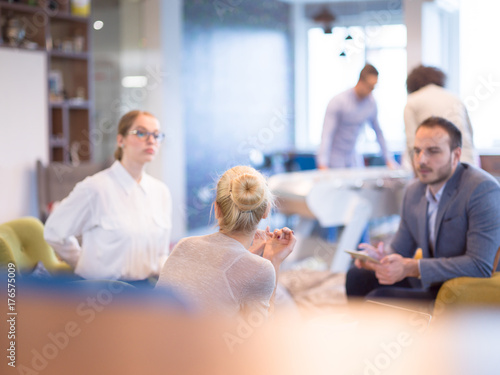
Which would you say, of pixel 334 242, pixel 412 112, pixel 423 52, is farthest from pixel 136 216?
pixel 423 52

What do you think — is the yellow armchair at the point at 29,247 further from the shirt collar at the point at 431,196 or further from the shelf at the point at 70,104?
the shelf at the point at 70,104

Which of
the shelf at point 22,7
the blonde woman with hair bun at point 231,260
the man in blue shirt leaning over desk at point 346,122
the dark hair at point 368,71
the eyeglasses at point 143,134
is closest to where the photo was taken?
the blonde woman with hair bun at point 231,260

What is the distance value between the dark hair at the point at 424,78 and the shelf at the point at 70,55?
115 inches

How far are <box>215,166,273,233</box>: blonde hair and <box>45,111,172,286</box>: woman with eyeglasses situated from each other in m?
0.95

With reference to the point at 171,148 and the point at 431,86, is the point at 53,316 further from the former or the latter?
the point at 171,148

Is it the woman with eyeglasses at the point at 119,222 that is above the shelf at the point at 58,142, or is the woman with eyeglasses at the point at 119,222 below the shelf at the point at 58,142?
below

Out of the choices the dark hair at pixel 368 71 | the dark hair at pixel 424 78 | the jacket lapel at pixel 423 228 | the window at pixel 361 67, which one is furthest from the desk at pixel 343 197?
the window at pixel 361 67

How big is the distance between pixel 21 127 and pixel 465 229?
3.63m

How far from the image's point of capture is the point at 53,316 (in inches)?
61.2

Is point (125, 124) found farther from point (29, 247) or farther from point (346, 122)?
point (346, 122)

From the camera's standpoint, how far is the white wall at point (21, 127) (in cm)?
485

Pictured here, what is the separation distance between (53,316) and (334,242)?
13.8 feet

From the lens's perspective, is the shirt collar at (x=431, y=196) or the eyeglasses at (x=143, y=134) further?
the eyeglasses at (x=143, y=134)

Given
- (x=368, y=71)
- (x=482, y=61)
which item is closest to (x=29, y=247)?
(x=368, y=71)
